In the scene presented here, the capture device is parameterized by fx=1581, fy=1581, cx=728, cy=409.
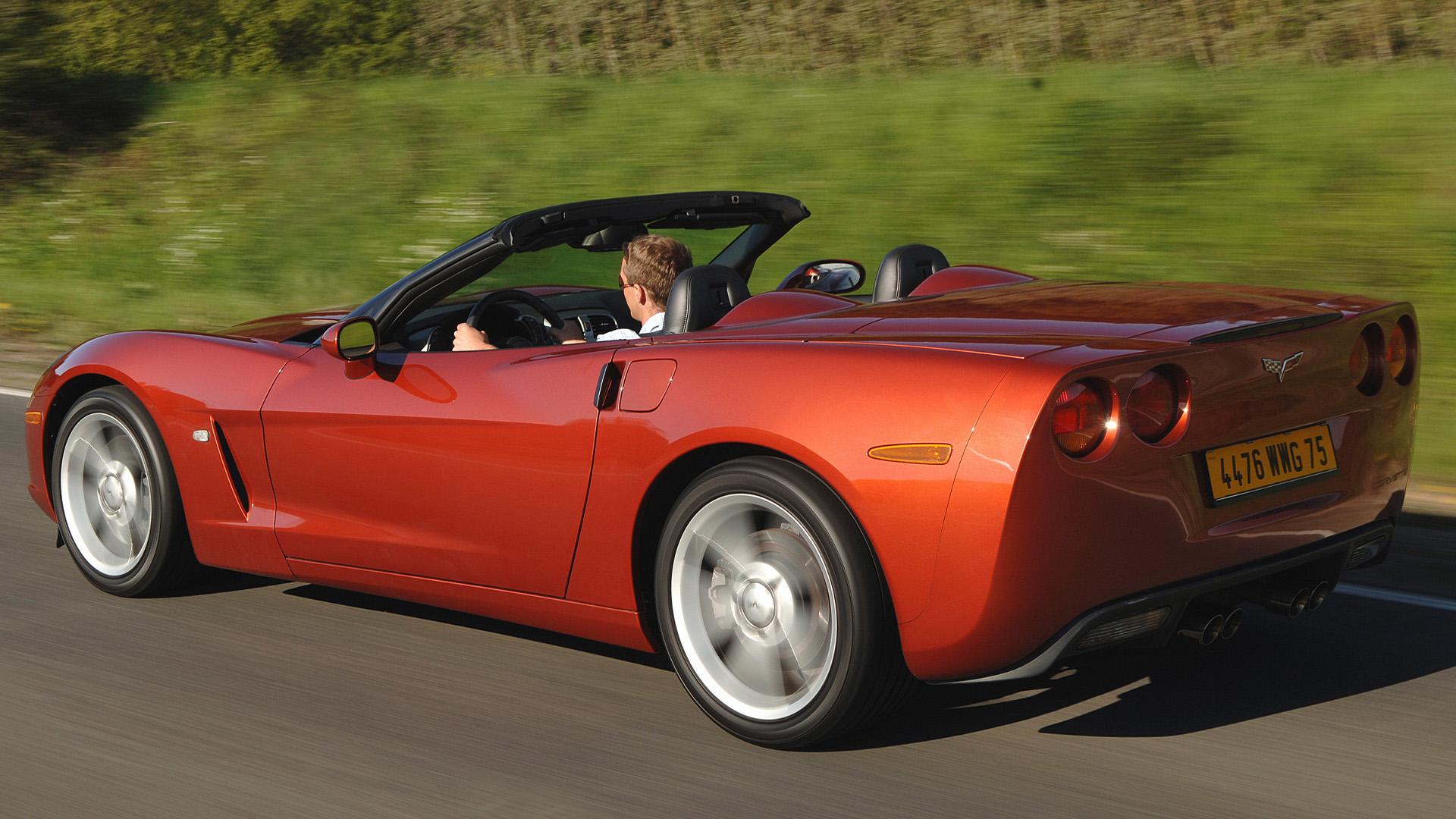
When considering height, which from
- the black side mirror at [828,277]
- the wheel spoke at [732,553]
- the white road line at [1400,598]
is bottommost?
the white road line at [1400,598]

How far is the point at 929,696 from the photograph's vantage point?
396 centimetres

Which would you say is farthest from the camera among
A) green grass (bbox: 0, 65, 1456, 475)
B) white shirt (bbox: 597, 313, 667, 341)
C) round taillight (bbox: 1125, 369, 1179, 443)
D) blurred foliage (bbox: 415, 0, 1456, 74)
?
blurred foliage (bbox: 415, 0, 1456, 74)

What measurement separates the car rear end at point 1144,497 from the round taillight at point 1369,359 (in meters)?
0.13

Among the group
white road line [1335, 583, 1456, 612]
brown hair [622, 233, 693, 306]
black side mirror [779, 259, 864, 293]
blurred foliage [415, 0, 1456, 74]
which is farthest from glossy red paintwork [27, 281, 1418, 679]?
blurred foliage [415, 0, 1456, 74]

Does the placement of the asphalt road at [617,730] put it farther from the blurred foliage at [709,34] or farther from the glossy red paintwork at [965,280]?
the blurred foliage at [709,34]

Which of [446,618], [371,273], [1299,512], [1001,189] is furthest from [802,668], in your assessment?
[371,273]

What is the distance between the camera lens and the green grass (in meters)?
9.57

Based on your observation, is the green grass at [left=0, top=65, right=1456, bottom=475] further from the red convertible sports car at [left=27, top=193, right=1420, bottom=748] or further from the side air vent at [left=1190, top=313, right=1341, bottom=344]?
the side air vent at [left=1190, top=313, right=1341, bottom=344]

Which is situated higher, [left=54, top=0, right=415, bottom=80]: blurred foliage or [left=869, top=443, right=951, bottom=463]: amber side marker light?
[left=54, top=0, right=415, bottom=80]: blurred foliage

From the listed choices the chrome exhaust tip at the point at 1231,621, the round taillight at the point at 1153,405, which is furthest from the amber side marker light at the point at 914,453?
the chrome exhaust tip at the point at 1231,621

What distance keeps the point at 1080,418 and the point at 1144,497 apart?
8.8 inches

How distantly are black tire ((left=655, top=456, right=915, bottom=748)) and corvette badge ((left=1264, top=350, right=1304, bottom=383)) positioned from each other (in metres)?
0.99

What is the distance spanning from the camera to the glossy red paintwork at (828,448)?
3.21 meters

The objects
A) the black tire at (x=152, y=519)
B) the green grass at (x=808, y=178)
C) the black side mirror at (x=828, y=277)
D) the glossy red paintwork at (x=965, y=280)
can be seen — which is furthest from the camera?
the green grass at (x=808, y=178)
